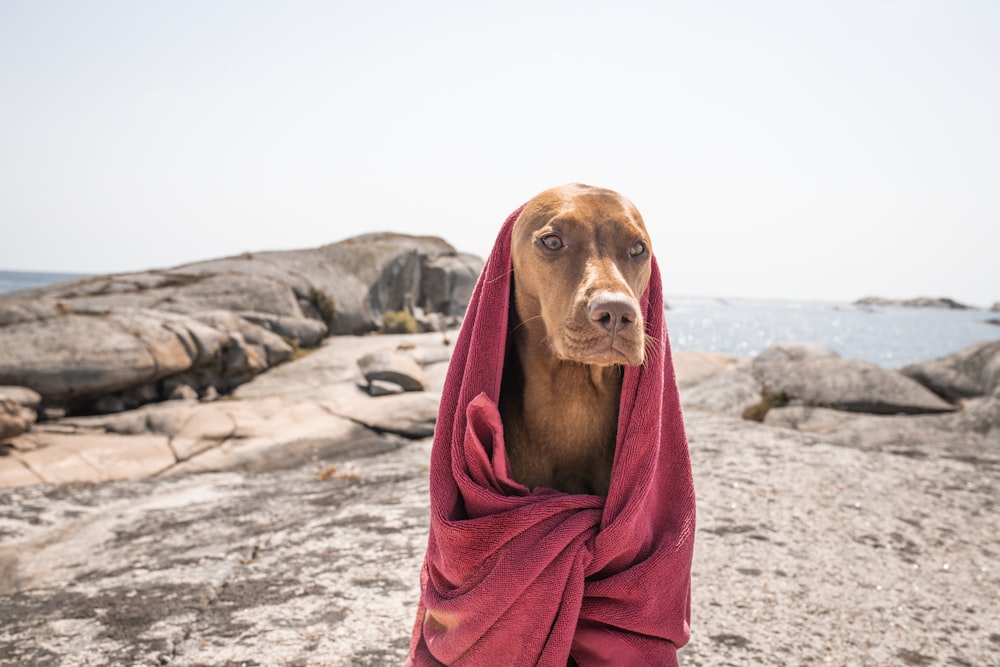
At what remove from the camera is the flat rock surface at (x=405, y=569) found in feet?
11.2

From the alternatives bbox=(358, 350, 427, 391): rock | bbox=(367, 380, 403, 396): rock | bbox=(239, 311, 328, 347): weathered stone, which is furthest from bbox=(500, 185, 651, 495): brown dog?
bbox=(239, 311, 328, 347): weathered stone

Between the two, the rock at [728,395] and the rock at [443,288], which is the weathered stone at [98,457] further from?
the rock at [443,288]

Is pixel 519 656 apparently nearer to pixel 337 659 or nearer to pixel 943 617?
pixel 337 659

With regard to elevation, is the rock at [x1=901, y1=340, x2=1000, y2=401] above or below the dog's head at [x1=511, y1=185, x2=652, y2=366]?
below

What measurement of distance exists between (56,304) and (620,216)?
12.4 metres

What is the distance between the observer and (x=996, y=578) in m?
4.19

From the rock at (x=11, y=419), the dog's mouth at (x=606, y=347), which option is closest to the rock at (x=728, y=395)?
the dog's mouth at (x=606, y=347)

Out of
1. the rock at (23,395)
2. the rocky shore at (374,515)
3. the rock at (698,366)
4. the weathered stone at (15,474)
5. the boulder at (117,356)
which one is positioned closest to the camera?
the rocky shore at (374,515)

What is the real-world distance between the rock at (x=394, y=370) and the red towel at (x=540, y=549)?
9.79 metres

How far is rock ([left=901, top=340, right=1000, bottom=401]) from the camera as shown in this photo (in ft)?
30.5

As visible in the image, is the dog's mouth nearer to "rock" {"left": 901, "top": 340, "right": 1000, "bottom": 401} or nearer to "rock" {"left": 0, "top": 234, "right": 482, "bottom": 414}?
"rock" {"left": 901, "top": 340, "right": 1000, "bottom": 401}

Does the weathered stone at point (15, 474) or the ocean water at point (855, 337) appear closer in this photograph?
the weathered stone at point (15, 474)

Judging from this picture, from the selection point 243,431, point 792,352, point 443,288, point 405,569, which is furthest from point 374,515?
point 443,288

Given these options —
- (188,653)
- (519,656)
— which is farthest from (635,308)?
(188,653)
